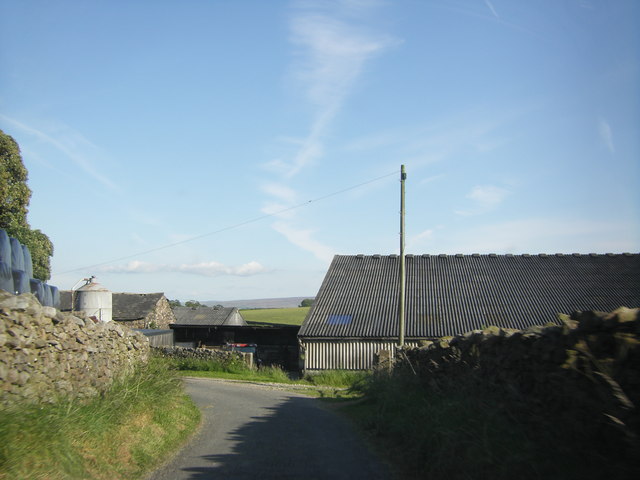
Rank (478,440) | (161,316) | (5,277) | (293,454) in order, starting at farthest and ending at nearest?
(161,316) < (5,277) < (293,454) < (478,440)

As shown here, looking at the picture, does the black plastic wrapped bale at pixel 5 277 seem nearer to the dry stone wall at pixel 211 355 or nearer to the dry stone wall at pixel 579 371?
the dry stone wall at pixel 579 371

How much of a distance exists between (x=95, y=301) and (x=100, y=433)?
34.5 feet

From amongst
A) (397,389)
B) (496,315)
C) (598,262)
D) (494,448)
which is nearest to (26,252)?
(397,389)

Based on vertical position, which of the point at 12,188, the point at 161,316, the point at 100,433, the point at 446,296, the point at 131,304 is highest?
the point at 12,188

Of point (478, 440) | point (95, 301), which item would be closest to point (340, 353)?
point (95, 301)

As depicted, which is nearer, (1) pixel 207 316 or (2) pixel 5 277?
(2) pixel 5 277

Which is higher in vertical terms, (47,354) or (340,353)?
(47,354)

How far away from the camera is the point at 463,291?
3278 cm

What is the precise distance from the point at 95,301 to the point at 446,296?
20.0 m

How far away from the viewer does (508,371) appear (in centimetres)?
755

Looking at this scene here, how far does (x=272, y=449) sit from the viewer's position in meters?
9.63

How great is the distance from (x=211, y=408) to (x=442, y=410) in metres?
8.81

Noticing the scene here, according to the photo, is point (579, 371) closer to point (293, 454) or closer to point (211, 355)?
point (293, 454)

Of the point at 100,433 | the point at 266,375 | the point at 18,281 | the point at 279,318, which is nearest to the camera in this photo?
the point at 100,433
